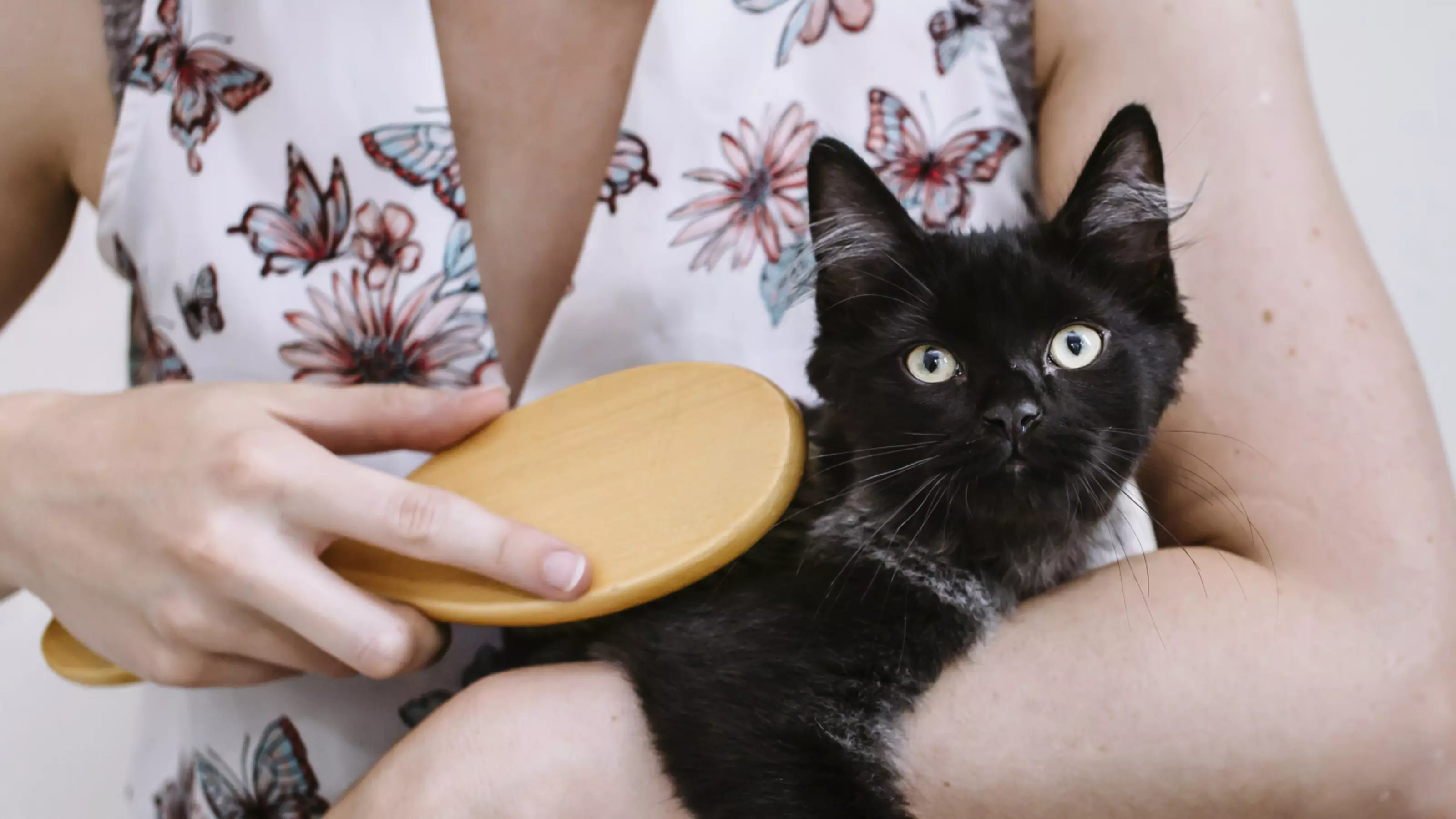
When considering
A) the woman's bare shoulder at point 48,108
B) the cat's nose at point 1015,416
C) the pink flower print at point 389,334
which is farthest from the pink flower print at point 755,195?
the woman's bare shoulder at point 48,108

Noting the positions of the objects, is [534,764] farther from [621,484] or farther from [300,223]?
[300,223]

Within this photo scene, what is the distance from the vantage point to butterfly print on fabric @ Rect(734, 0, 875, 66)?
0.92 meters

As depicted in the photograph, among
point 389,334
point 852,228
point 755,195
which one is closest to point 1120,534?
point 852,228

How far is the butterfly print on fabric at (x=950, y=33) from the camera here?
91 cm

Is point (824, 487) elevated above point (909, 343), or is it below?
below

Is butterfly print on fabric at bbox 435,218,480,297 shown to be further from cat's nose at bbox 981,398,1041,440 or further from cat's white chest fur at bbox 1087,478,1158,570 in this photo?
cat's white chest fur at bbox 1087,478,1158,570

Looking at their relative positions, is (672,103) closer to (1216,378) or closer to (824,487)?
(824,487)

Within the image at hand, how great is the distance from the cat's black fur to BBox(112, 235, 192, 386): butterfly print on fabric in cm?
55

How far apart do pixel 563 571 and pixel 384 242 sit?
0.42m

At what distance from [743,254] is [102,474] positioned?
0.61 m

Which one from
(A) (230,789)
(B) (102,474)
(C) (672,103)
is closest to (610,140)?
(C) (672,103)

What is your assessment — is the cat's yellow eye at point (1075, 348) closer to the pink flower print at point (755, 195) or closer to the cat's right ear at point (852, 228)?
the cat's right ear at point (852, 228)

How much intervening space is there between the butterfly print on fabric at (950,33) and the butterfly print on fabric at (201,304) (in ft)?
2.45

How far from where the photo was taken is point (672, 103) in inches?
35.8
